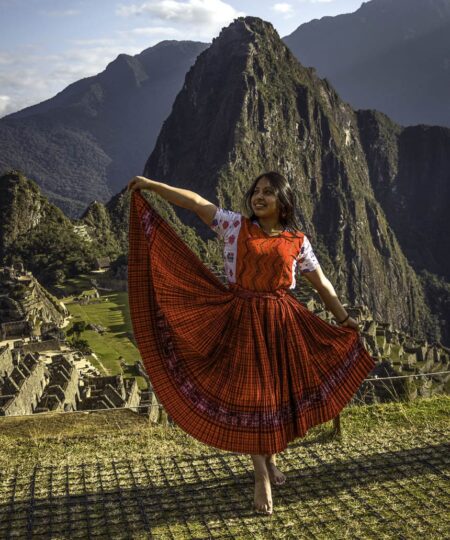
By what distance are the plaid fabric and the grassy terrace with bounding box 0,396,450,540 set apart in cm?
41

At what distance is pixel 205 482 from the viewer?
142 inches

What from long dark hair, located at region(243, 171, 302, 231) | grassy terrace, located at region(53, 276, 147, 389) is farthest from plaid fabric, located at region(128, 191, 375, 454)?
grassy terrace, located at region(53, 276, 147, 389)

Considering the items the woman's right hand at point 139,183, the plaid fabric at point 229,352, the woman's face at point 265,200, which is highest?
the woman's right hand at point 139,183

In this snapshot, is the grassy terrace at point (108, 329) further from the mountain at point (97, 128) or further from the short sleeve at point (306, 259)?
the mountain at point (97, 128)

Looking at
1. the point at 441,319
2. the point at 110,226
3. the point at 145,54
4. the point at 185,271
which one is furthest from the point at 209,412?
the point at 145,54

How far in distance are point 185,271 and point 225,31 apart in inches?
4409

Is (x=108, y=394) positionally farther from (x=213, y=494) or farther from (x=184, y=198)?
(x=184, y=198)

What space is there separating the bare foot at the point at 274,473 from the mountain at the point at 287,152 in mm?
89089

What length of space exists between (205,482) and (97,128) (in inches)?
6238

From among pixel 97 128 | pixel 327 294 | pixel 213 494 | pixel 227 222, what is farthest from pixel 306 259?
pixel 97 128

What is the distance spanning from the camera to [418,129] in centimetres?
14488

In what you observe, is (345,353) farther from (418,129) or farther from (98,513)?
(418,129)

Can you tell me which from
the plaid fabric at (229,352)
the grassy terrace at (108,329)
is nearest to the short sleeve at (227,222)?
the plaid fabric at (229,352)

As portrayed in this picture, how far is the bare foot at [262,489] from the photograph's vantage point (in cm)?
322
